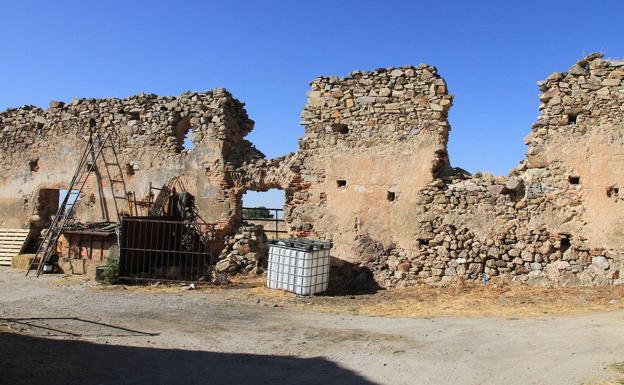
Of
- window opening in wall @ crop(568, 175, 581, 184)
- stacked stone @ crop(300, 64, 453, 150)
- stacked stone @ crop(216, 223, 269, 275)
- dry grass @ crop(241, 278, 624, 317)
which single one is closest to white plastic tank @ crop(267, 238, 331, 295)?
dry grass @ crop(241, 278, 624, 317)

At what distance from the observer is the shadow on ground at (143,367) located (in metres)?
4.83

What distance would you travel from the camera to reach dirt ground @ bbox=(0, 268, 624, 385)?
5.02 metres

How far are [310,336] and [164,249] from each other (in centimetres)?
612

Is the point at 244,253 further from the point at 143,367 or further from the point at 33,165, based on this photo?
the point at 33,165

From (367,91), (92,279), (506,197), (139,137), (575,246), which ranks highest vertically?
(367,91)

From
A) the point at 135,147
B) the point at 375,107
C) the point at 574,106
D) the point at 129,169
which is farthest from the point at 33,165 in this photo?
the point at 574,106

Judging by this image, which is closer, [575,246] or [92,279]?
[575,246]

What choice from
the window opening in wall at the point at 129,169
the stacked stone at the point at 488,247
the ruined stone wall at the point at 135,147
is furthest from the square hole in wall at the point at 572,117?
the window opening in wall at the point at 129,169

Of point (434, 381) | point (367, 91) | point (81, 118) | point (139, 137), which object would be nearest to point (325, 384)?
point (434, 381)

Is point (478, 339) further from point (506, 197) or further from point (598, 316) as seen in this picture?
point (506, 197)

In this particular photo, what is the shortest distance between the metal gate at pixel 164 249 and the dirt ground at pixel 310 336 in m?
1.07

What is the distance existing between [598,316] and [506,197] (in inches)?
128

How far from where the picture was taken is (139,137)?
44.9 ft

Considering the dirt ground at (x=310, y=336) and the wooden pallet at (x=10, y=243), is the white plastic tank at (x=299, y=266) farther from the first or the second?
the wooden pallet at (x=10, y=243)
